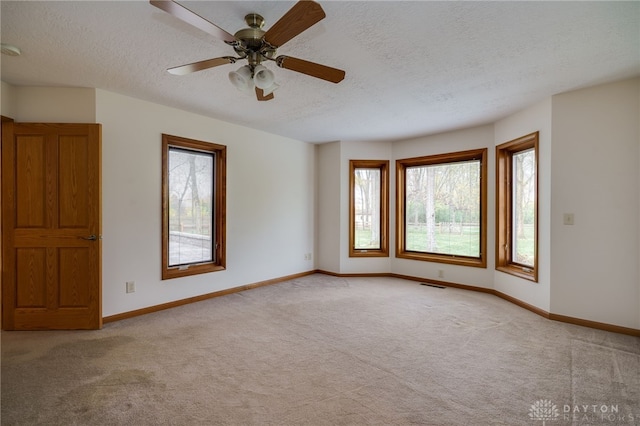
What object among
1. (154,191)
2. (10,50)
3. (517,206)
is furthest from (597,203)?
(10,50)

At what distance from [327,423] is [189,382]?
3.52 feet

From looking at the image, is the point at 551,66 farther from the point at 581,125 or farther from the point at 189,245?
the point at 189,245

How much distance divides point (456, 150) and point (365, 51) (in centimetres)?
304

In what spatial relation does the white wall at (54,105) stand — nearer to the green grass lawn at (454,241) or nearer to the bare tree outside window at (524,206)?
the green grass lawn at (454,241)

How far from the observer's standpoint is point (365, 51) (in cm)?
248

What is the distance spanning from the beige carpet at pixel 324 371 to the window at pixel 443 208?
141cm

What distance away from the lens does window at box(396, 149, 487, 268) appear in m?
4.80

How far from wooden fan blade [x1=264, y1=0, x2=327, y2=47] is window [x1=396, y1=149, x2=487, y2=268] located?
3.88m

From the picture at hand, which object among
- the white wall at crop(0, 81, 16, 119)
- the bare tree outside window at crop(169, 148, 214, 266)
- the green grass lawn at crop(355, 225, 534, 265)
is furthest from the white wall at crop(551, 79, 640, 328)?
the white wall at crop(0, 81, 16, 119)

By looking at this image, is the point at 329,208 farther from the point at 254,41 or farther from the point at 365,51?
the point at 254,41

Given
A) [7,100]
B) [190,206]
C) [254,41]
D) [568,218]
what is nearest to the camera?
[254,41]

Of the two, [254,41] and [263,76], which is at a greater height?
[254,41]

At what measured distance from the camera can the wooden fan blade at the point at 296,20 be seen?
4.92 ft

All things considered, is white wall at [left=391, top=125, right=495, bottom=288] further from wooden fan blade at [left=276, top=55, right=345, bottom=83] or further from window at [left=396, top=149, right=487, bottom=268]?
wooden fan blade at [left=276, top=55, right=345, bottom=83]
